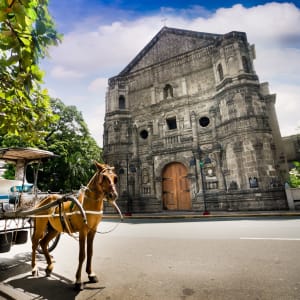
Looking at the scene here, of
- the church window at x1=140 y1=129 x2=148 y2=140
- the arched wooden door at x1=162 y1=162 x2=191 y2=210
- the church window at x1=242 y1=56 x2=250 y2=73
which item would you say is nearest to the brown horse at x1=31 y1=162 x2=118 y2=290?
the arched wooden door at x1=162 y1=162 x2=191 y2=210

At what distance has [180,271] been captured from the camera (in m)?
3.59

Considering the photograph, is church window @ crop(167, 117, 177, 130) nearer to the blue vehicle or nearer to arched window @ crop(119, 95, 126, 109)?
arched window @ crop(119, 95, 126, 109)

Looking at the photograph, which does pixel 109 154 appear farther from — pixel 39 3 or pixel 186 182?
pixel 39 3

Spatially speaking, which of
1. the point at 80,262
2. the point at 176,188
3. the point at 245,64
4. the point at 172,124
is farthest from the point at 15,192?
the point at 245,64

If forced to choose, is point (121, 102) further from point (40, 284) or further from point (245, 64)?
point (40, 284)

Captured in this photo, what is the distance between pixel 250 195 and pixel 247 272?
1004 cm

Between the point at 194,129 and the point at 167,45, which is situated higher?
the point at 167,45

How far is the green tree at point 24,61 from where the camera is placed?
220cm

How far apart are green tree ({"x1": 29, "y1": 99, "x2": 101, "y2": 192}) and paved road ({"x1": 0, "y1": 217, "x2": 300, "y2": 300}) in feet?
41.4

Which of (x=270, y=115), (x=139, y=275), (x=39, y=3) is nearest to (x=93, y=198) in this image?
(x=139, y=275)

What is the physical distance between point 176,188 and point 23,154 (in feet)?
40.0

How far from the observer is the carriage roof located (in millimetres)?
4508

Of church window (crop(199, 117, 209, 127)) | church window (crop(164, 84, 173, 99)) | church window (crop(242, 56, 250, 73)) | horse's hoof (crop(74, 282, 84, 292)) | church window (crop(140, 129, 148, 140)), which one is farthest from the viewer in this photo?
church window (crop(140, 129, 148, 140))

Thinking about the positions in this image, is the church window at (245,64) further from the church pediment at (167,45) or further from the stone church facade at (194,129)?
the church pediment at (167,45)
